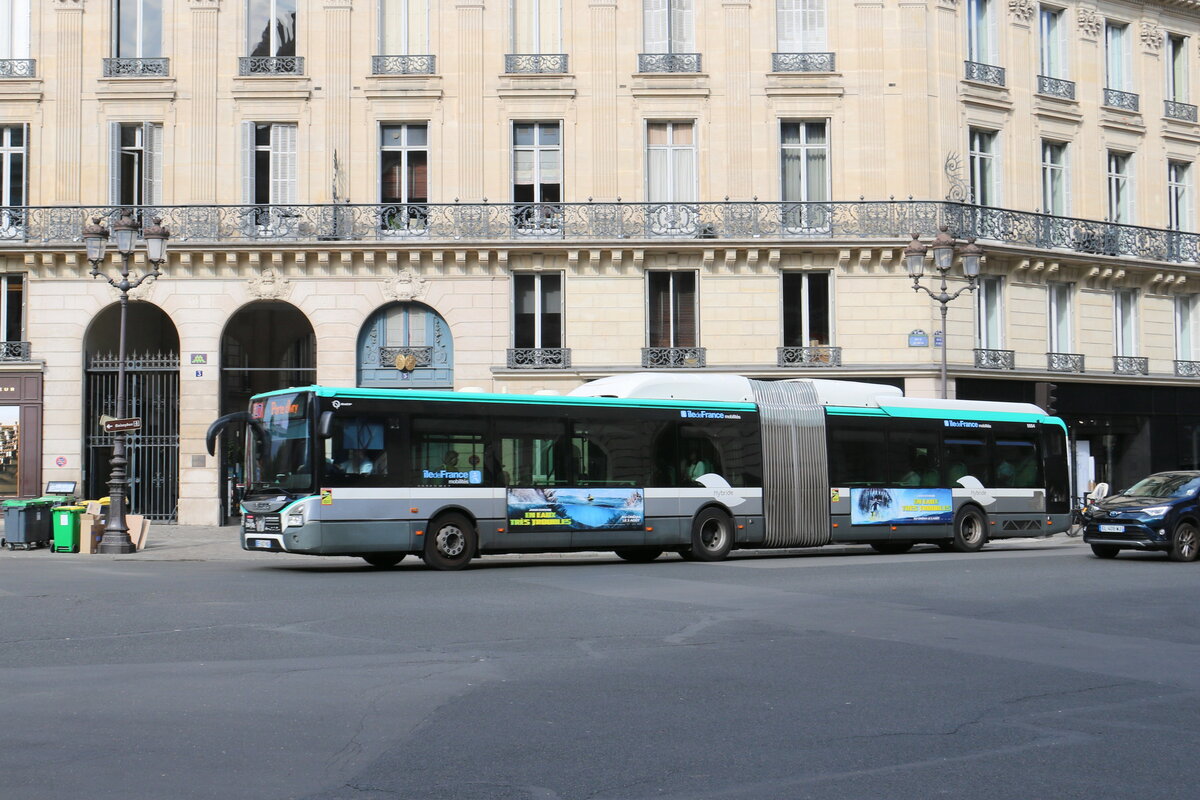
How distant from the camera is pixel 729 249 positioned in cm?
3072

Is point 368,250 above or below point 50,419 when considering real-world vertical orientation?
above

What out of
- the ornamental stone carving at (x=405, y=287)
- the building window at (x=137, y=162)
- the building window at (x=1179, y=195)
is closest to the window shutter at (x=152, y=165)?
the building window at (x=137, y=162)

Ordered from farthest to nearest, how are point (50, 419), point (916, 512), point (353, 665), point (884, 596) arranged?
point (50, 419), point (916, 512), point (884, 596), point (353, 665)

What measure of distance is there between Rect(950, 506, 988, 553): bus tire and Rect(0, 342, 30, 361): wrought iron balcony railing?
20.1 meters

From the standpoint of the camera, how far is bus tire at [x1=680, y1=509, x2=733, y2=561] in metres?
22.3

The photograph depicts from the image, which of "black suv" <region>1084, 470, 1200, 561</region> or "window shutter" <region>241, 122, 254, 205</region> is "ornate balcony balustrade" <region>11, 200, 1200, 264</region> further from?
"black suv" <region>1084, 470, 1200, 561</region>

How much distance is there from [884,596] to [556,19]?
19.7 m

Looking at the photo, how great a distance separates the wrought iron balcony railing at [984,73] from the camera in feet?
106

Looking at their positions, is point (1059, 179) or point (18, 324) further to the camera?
point (1059, 179)

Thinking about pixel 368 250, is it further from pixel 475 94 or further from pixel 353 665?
pixel 353 665

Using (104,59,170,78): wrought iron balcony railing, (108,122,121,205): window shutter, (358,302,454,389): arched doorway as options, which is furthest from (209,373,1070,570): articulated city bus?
(104,59,170,78): wrought iron balcony railing

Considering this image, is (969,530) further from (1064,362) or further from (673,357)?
(1064,362)

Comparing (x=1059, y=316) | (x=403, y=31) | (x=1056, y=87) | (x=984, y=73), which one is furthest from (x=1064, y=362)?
(x=403, y=31)

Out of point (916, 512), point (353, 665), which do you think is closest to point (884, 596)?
point (353, 665)
